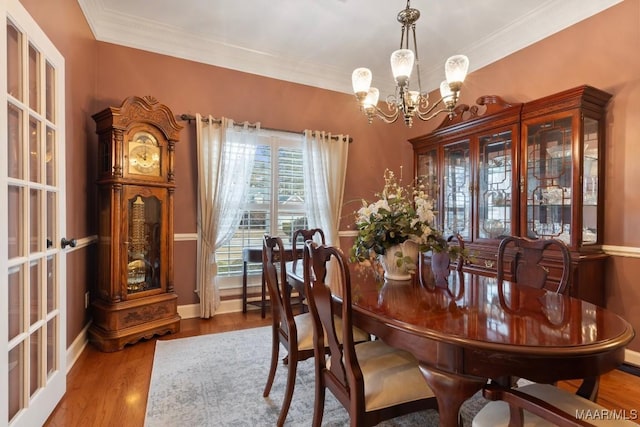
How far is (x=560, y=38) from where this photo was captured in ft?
9.20

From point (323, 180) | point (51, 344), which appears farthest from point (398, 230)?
point (323, 180)

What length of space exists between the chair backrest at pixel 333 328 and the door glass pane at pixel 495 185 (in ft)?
7.36

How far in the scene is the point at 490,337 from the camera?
1022mm

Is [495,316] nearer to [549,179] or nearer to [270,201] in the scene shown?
[549,179]

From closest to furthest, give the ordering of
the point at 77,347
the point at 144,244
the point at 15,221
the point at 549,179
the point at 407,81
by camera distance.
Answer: the point at 15,221 < the point at 407,81 < the point at 77,347 < the point at 549,179 < the point at 144,244

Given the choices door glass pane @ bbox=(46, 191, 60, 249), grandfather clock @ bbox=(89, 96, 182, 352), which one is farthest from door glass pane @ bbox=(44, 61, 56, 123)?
grandfather clock @ bbox=(89, 96, 182, 352)

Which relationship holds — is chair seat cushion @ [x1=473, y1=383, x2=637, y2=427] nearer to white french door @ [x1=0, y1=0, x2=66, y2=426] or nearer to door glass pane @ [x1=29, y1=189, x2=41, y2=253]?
white french door @ [x1=0, y1=0, x2=66, y2=426]

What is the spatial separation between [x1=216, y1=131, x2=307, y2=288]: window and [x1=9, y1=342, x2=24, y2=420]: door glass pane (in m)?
2.04

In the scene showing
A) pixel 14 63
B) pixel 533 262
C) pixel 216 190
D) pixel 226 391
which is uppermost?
pixel 14 63

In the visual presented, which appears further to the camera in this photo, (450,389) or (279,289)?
(279,289)

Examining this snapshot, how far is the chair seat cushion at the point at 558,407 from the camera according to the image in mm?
1029

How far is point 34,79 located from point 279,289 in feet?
5.56

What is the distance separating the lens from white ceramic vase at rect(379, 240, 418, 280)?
1811 mm

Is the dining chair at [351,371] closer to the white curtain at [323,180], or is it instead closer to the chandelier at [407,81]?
the chandelier at [407,81]
